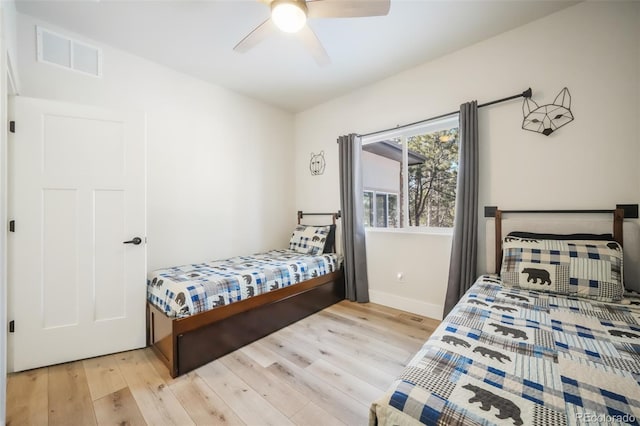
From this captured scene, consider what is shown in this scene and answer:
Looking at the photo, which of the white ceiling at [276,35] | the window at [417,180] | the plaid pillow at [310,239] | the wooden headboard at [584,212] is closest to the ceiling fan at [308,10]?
the white ceiling at [276,35]

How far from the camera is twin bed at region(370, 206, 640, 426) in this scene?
0.73m

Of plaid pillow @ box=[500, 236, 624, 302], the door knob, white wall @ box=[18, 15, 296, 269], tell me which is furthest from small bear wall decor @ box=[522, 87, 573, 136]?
the door knob

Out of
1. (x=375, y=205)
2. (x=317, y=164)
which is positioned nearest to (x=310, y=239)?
(x=375, y=205)

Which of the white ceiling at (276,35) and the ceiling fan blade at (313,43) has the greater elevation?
the white ceiling at (276,35)

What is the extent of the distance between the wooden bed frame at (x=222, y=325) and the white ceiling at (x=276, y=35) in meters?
2.34

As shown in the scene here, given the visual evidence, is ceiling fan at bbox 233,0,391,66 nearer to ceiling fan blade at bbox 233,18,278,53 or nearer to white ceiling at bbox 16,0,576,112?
ceiling fan blade at bbox 233,18,278,53

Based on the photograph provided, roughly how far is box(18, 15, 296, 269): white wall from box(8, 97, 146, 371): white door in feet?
1.33

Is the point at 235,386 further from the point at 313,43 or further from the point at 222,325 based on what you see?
the point at 313,43

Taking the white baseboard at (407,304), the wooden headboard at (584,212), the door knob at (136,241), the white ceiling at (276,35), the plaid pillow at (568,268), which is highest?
the white ceiling at (276,35)

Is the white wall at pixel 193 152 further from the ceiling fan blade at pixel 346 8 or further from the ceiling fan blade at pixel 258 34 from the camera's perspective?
the ceiling fan blade at pixel 346 8

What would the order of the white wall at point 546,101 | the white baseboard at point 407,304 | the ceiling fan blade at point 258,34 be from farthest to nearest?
the white baseboard at point 407,304
the white wall at point 546,101
the ceiling fan blade at point 258,34

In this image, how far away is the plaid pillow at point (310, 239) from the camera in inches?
130

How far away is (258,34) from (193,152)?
5.31 feet

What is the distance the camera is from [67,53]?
2.14 m
